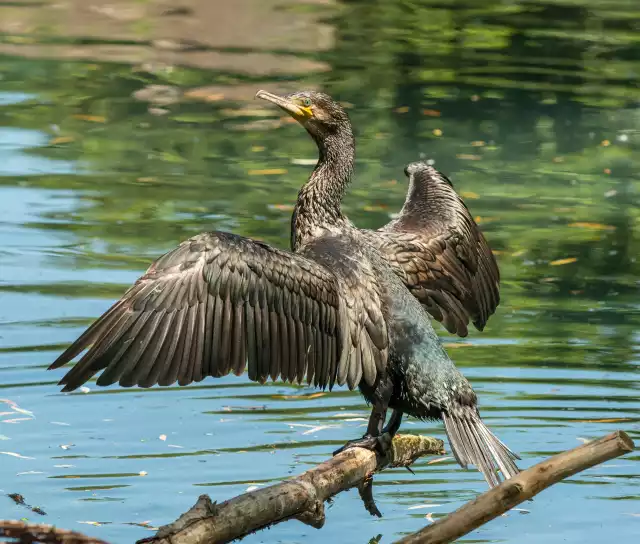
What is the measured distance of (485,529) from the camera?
310 inches

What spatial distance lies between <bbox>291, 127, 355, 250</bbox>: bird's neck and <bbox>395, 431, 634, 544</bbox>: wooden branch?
8.05 feet

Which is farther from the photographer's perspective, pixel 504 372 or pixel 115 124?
pixel 115 124

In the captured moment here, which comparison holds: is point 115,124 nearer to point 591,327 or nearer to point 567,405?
point 591,327

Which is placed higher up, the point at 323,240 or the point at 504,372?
the point at 323,240

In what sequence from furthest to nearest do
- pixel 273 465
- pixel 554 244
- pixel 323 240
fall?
pixel 554 244 → pixel 273 465 → pixel 323 240

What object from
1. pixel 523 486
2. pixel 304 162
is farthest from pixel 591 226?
pixel 523 486

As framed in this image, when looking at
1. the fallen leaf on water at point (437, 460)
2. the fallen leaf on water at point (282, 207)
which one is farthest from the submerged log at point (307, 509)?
the fallen leaf on water at point (282, 207)

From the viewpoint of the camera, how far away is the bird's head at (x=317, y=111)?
7.90 meters

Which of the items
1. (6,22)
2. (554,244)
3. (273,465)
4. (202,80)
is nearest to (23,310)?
(273,465)

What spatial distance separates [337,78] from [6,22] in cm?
544

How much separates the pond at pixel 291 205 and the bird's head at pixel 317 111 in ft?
6.05

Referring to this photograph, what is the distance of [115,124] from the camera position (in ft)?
54.6

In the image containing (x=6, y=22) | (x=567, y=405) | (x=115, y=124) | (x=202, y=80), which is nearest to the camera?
(x=567, y=405)

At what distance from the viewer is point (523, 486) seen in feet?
17.8
